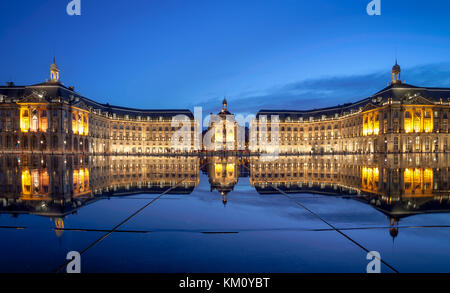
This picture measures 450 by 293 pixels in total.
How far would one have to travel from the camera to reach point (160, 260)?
3789mm

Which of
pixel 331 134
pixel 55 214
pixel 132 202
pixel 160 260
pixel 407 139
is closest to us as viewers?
pixel 160 260

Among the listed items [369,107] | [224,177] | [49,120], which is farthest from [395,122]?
[49,120]

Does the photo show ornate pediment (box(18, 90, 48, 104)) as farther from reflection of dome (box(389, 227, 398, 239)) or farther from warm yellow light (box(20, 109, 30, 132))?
reflection of dome (box(389, 227, 398, 239))

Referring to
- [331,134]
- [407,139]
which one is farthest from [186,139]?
[407,139]

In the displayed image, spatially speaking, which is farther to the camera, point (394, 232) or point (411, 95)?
point (411, 95)

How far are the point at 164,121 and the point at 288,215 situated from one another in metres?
120

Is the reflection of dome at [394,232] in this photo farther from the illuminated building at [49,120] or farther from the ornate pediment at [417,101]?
the ornate pediment at [417,101]

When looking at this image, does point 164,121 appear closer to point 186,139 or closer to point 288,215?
point 186,139

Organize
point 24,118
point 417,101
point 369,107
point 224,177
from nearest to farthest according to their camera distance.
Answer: point 224,177, point 24,118, point 417,101, point 369,107

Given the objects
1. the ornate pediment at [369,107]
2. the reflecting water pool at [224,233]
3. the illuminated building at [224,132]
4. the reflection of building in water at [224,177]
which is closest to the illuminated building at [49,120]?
the illuminated building at [224,132]

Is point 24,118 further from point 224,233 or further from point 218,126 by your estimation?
point 224,233

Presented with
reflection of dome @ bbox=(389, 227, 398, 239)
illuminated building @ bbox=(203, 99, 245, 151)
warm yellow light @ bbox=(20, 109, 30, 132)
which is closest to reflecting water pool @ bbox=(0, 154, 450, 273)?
reflection of dome @ bbox=(389, 227, 398, 239)
